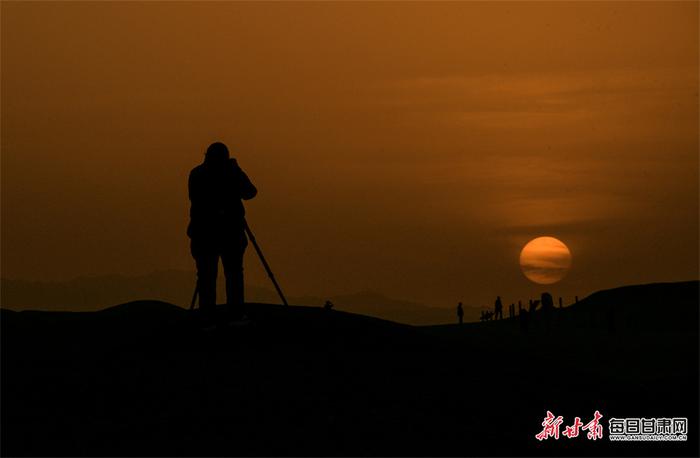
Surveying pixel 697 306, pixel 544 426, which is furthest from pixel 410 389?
pixel 697 306

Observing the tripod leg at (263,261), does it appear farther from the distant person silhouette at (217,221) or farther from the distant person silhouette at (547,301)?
the distant person silhouette at (547,301)

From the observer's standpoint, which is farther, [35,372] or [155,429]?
[35,372]

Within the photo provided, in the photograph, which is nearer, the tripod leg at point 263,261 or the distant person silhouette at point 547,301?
the tripod leg at point 263,261

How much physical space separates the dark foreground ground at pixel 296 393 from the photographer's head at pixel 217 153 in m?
3.04

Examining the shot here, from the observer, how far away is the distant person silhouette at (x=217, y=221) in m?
20.1

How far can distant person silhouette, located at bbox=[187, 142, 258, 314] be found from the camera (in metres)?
20.1

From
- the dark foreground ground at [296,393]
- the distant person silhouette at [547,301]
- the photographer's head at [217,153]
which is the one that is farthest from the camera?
the distant person silhouette at [547,301]

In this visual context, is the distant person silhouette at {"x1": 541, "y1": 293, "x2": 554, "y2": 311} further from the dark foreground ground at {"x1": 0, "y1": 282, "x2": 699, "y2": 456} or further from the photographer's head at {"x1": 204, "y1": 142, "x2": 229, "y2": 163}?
the photographer's head at {"x1": 204, "y1": 142, "x2": 229, "y2": 163}

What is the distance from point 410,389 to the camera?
59.6ft

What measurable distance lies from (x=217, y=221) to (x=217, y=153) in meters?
1.17

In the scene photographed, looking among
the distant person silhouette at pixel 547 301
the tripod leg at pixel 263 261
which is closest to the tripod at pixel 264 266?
the tripod leg at pixel 263 261

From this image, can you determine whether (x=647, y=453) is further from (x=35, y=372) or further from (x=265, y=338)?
(x=35, y=372)

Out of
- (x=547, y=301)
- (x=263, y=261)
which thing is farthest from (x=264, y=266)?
(x=547, y=301)

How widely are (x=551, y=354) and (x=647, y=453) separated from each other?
15020 mm
